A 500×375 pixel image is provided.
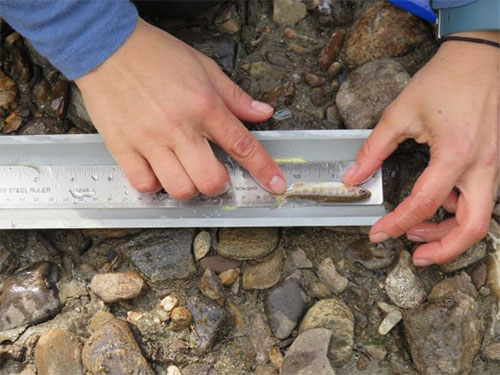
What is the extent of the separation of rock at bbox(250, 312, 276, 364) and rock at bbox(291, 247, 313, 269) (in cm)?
25

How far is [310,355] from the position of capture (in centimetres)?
189

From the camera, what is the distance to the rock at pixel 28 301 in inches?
80.7

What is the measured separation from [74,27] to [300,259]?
119cm

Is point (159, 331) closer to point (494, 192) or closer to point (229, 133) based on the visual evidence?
point (229, 133)

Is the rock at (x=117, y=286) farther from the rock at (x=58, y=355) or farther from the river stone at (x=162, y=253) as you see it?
the rock at (x=58, y=355)

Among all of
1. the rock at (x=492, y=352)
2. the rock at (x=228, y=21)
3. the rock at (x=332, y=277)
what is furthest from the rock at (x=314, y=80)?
the rock at (x=492, y=352)

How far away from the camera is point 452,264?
6.59 feet

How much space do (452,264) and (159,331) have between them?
1.18 m

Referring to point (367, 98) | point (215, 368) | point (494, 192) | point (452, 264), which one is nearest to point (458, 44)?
point (367, 98)

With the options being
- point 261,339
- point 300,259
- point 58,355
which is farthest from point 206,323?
point 58,355

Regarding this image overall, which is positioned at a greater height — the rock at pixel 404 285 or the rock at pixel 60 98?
the rock at pixel 60 98

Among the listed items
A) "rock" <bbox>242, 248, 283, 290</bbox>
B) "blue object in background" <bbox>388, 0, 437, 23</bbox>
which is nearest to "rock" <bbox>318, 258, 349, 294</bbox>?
"rock" <bbox>242, 248, 283, 290</bbox>

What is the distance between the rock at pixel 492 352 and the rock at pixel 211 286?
102cm

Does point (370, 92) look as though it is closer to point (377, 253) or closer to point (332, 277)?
point (377, 253)
